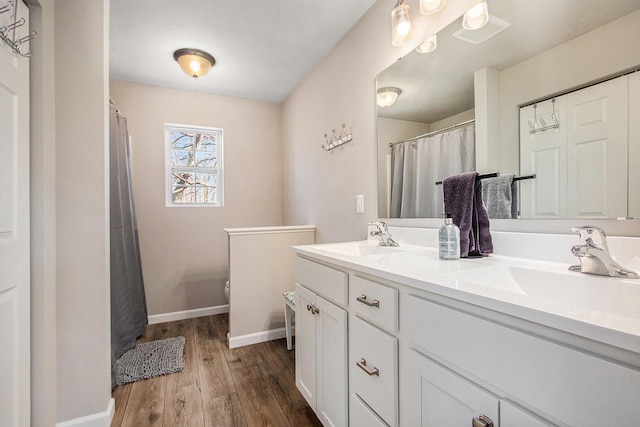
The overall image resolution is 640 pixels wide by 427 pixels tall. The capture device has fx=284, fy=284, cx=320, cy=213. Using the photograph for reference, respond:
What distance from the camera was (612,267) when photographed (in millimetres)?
801

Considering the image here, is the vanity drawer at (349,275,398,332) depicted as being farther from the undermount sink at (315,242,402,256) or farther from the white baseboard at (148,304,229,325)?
the white baseboard at (148,304,229,325)

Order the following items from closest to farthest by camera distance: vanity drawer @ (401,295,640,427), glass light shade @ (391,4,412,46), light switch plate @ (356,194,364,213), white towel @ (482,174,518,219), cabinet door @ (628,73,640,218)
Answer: vanity drawer @ (401,295,640,427) < cabinet door @ (628,73,640,218) < white towel @ (482,174,518,219) < glass light shade @ (391,4,412,46) < light switch plate @ (356,194,364,213)

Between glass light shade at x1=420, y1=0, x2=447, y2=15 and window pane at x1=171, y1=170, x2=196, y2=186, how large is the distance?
8.92 feet

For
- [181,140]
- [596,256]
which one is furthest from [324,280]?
[181,140]

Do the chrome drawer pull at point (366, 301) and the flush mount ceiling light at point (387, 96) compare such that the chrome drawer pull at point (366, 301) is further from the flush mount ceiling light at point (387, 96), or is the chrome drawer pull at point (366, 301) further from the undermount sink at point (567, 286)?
the flush mount ceiling light at point (387, 96)

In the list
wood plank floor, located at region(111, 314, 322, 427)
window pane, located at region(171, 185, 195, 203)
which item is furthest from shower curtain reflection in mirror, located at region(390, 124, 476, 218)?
window pane, located at region(171, 185, 195, 203)

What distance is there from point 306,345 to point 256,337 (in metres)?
1.13

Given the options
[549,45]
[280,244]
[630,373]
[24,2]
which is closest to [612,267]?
[630,373]

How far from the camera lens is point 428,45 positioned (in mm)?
1482

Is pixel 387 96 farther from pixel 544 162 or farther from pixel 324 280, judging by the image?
pixel 324 280

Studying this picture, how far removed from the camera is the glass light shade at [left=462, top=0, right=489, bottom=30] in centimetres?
122

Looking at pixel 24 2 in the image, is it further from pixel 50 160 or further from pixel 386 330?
pixel 386 330

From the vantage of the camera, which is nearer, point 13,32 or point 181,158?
point 13,32

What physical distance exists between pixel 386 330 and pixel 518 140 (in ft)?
2.91
